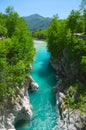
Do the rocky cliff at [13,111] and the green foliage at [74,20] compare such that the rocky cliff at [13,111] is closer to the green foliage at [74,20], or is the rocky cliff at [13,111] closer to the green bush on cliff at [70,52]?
the green bush on cliff at [70,52]

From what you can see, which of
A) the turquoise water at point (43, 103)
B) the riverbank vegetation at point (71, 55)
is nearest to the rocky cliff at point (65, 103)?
the riverbank vegetation at point (71, 55)

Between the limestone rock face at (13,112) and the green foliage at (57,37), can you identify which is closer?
the limestone rock face at (13,112)

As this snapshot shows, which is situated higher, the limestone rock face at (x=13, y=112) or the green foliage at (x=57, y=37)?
the green foliage at (x=57, y=37)

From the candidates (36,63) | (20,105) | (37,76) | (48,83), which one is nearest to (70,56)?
(48,83)

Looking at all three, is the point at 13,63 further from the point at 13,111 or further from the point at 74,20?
the point at 74,20

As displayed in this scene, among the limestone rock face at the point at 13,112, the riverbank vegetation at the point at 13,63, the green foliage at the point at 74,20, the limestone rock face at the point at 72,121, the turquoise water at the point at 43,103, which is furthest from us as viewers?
the green foliage at the point at 74,20

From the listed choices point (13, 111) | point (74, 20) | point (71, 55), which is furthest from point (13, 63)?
point (74, 20)

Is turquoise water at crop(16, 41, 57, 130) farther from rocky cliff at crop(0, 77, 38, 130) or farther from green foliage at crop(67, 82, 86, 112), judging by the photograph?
green foliage at crop(67, 82, 86, 112)
